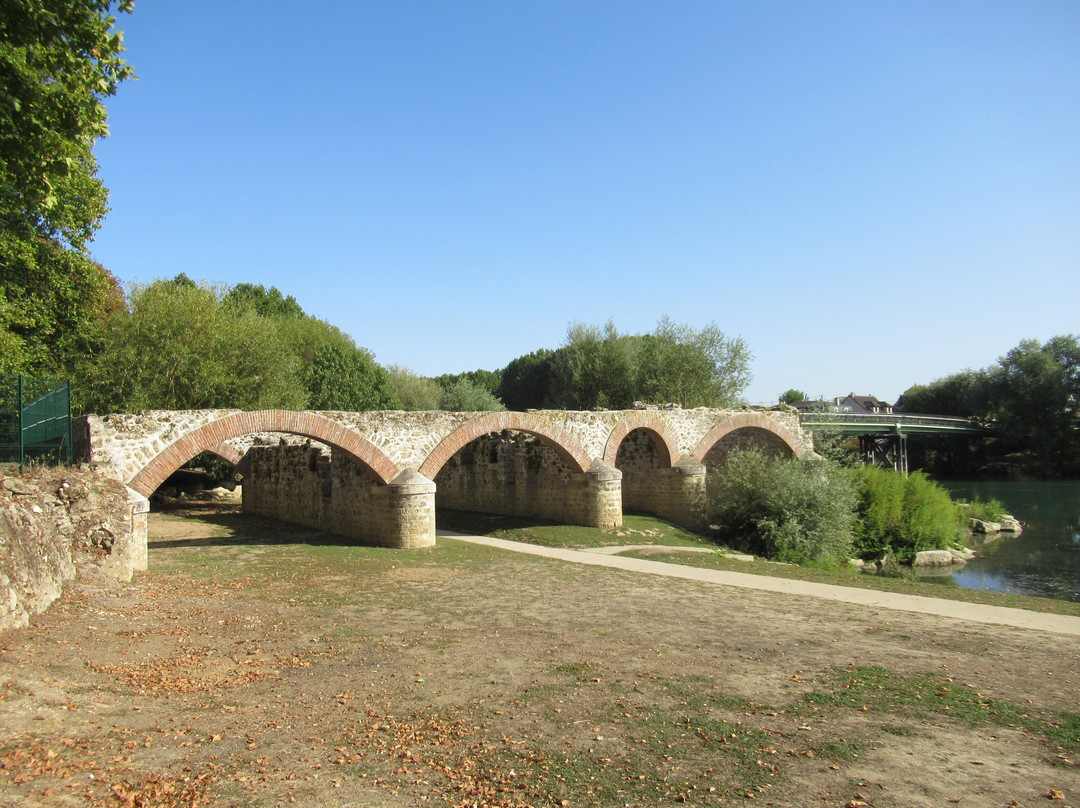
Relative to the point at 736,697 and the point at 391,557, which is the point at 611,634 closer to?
the point at 736,697

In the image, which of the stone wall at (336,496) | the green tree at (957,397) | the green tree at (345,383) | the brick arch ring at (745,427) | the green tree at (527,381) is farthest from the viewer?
the green tree at (527,381)

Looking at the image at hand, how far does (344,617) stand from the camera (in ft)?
26.7

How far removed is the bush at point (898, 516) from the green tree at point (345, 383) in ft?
62.5

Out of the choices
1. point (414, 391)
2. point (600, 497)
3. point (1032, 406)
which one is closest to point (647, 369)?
point (414, 391)

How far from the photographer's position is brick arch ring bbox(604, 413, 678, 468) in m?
17.5

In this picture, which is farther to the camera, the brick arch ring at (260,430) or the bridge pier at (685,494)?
the bridge pier at (685,494)

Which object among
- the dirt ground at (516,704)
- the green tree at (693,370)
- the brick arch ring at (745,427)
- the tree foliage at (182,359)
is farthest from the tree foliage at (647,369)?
the dirt ground at (516,704)

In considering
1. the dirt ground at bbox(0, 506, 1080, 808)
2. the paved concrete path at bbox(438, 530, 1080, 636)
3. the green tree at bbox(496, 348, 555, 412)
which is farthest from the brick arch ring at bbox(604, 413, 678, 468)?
the green tree at bbox(496, 348, 555, 412)

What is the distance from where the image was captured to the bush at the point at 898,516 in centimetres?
1953

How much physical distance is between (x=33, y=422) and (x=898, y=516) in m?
20.3

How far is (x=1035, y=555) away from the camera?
19.6m

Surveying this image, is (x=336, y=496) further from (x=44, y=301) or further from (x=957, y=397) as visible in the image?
(x=957, y=397)

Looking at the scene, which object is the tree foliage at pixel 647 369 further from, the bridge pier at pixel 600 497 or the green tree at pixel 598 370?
the bridge pier at pixel 600 497

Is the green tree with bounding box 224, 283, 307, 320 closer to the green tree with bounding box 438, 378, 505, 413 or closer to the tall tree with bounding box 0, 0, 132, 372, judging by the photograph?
the green tree with bounding box 438, 378, 505, 413
